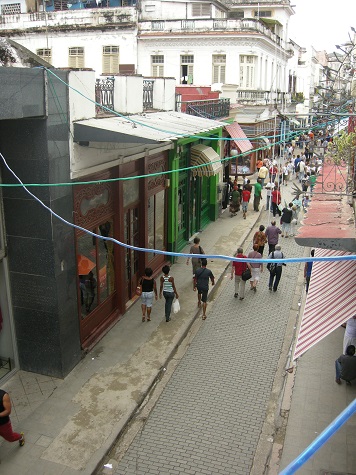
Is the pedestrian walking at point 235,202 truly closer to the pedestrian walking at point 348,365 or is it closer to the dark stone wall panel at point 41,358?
the pedestrian walking at point 348,365

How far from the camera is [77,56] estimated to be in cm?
3009

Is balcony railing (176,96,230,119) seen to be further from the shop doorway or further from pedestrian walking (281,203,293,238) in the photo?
the shop doorway

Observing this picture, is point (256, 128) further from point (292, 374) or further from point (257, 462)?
point (257, 462)

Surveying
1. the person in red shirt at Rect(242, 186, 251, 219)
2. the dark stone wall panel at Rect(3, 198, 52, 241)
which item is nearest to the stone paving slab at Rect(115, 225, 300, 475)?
the dark stone wall panel at Rect(3, 198, 52, 241)

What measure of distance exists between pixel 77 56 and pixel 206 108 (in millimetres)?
15732

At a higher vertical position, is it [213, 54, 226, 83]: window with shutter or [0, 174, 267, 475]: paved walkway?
[213, 54, 226, 83]: window with shutter

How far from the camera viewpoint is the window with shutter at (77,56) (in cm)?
2986

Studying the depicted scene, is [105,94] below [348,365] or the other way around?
the other way around

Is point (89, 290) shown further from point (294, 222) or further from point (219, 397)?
point (294, 222)

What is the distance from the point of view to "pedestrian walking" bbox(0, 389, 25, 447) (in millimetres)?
6537

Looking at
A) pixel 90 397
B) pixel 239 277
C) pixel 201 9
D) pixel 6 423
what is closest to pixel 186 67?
pixel 201 9

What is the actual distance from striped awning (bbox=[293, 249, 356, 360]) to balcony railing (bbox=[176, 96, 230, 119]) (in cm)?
918

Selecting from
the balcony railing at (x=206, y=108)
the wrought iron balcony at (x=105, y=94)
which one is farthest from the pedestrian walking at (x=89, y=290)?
the balcony railing at (x=206, y=108)

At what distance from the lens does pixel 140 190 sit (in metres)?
12.4
